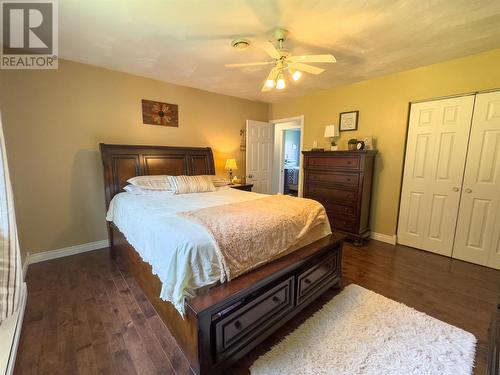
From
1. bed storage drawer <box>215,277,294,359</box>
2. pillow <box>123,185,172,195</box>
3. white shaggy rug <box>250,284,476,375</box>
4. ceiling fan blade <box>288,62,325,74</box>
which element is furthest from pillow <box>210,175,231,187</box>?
white shaggy rug <box>250,284,476,375</box>

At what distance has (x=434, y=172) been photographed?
10.3 feet

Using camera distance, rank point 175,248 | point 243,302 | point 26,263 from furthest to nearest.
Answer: point 26,263, point 243,302, point 175,248

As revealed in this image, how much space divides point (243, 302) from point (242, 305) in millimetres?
19

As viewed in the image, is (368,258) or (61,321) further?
(368,258)

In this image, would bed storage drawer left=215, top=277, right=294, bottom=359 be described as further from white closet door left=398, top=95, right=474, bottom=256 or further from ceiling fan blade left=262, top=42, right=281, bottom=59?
white closet door left=398, top=95, right=474, bottom=256

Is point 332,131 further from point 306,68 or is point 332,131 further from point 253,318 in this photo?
point 253,318

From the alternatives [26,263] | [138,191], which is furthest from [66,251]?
[138,191]

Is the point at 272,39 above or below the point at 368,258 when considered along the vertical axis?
above

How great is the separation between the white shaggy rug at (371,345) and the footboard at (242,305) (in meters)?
0.17

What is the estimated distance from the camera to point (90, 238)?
10.5 ft

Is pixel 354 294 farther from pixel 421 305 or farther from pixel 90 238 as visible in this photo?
pixel 90 238

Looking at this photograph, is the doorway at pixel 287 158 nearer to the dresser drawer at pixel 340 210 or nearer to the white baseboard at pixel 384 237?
the dresser drawer at pixel 340 210

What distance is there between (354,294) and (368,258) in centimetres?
100

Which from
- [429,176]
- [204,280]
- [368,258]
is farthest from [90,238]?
[429,176]
